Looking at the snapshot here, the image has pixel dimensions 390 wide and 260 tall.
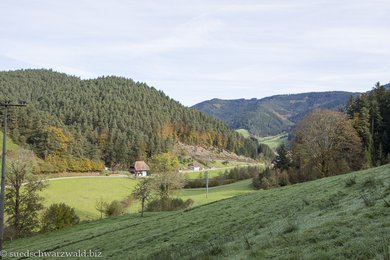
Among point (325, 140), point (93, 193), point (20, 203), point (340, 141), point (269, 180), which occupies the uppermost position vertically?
point (325, 140)

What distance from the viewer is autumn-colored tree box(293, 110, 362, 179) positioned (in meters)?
65.4

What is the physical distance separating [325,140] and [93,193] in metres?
69.0

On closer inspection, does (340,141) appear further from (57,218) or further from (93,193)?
(93,193)

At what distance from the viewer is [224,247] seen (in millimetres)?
15492

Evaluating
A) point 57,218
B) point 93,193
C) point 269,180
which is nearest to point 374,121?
point 269,180

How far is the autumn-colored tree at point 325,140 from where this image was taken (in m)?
65.4

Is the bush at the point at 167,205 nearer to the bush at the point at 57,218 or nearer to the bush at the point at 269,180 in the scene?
the bush at the point at 57,218

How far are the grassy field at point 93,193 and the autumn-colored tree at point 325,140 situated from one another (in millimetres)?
25625

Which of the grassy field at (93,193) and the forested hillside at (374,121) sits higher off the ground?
the forested hillside at (374,121)

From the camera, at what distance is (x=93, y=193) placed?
10850 cm

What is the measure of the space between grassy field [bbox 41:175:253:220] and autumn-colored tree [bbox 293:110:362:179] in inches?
1009

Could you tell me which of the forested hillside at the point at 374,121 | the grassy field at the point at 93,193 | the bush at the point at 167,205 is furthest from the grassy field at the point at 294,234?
the forested hillside at the point at 374,121

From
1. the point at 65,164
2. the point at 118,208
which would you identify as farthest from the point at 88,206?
the point at 65,164

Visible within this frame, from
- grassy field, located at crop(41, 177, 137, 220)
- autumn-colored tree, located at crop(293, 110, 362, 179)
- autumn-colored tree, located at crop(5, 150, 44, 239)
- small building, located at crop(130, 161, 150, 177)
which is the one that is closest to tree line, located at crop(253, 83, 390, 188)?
autumn-colored tree, located at crop(293, 110, 362, 179)
